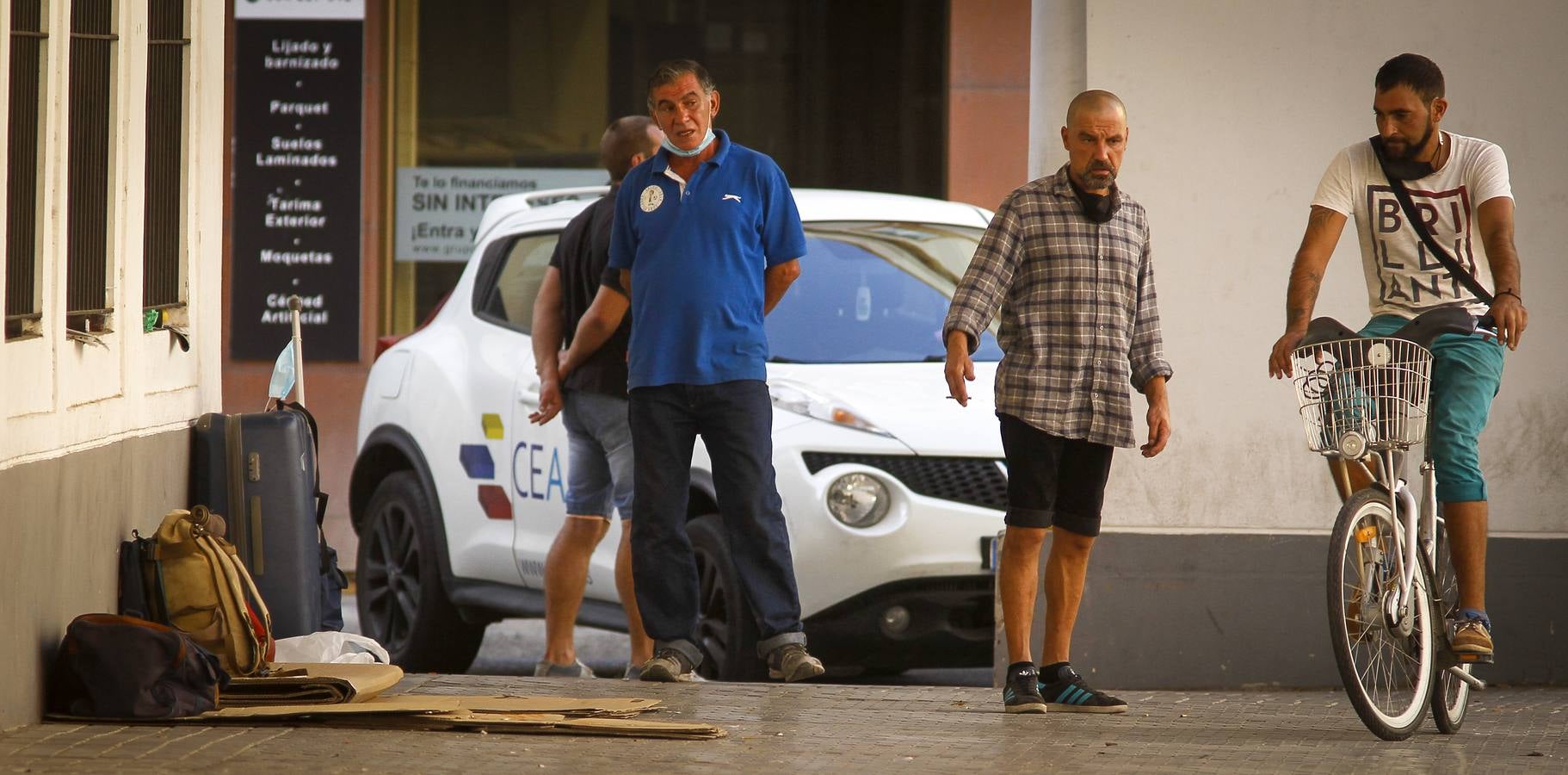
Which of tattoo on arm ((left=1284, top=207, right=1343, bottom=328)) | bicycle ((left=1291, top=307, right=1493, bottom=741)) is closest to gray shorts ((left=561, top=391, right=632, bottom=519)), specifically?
tattoo on arm ((left=1284, top=207, right=1343, bottom=328))

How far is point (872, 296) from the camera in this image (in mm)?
8844

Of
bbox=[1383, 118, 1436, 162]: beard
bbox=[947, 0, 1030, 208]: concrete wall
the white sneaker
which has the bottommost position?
the white sneaker

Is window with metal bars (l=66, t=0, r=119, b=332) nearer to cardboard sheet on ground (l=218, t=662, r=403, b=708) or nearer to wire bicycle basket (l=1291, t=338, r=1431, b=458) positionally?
cardboard sheet on ground (l=218, t=662, r=403, b=708)

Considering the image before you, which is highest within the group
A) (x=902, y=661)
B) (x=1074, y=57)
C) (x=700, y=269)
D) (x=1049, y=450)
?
(x=1074, y=57)

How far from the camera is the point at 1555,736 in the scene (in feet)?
20.4

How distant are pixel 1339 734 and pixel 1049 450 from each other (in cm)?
114

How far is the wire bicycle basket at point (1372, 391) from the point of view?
589 cm

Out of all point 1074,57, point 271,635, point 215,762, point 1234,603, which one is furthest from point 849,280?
point 215,762

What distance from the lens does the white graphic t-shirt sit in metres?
6.21

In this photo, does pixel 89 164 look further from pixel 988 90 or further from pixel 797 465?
pixel 988 90

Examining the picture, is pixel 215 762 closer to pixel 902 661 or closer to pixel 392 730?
pixel 392 730

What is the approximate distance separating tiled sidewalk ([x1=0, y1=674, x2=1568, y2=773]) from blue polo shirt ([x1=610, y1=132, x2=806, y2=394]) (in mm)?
1041

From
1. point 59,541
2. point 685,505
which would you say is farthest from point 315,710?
point 685,505

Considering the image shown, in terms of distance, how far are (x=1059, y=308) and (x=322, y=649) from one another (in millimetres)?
2549
